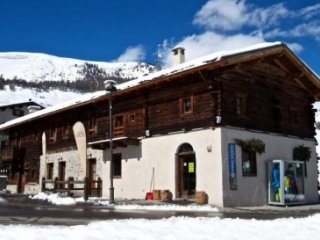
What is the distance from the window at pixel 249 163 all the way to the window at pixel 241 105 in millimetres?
1834

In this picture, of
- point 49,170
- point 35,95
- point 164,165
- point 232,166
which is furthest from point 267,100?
point 35,95

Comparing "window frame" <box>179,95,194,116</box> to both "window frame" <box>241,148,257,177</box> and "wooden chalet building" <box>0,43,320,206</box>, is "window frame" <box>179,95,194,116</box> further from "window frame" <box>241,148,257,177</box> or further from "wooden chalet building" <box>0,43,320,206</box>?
"window frame" <box>241,148,257,177</box>

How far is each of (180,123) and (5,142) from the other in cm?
2862

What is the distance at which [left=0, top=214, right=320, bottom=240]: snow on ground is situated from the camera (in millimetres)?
9779

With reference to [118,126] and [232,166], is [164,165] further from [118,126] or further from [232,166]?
[118,126]

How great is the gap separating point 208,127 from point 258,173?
351 cm

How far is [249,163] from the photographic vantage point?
870 inches

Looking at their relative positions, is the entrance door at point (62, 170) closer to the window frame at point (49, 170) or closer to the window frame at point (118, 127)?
the window frame at point (49, 170)

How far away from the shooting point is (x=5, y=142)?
46.2 m

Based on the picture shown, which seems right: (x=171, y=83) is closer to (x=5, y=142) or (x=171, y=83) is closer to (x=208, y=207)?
(x=208, y=207)

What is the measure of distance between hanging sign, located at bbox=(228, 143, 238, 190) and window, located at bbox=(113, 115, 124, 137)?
756 centimetres

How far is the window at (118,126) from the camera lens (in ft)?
86.9

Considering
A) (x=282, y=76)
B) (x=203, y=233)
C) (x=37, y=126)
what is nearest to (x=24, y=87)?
(x=37, y=126)

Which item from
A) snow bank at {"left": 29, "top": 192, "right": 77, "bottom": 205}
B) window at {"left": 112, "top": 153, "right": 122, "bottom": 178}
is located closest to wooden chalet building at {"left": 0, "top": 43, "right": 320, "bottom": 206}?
window at {"left": 112, "top": 153, "right": 122, "bottom": 178}
